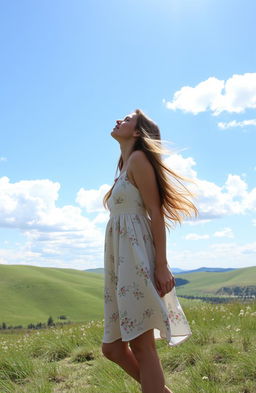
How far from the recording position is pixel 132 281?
12.1 ft

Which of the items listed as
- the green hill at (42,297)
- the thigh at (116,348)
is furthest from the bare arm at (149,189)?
the green hill at (42,297)

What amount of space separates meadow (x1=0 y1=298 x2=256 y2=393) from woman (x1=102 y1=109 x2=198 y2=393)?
109cm

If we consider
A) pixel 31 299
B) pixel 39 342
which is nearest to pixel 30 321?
pixel 31 299

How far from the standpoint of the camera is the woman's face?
167 inches

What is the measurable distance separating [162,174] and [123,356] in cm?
168

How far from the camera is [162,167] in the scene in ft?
13.1

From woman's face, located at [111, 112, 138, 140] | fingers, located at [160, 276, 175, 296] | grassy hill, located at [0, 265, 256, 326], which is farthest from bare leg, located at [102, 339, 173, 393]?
grassy hill, located at [0, 265, 256, 326]

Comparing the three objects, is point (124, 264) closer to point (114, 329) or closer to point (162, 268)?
point (162, 268)

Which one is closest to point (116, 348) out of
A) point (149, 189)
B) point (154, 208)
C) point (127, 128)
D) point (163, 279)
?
point (163, 279)

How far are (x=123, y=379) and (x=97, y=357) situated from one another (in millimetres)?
1592

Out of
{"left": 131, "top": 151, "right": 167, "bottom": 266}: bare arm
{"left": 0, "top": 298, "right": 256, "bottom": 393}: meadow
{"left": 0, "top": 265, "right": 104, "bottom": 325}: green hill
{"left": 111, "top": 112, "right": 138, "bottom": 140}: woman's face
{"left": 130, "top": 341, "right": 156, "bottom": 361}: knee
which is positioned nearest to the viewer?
{"left": 130, "top": 341, "right": 156, "bottom": 361}: knee

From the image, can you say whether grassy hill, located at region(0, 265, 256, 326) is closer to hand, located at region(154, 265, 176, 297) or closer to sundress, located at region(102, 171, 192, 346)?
sundress, located at region(102, 171, 192, 346)

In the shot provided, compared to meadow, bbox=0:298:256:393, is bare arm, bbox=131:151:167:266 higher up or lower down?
higher up

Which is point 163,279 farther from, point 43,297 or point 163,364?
point 43,297
